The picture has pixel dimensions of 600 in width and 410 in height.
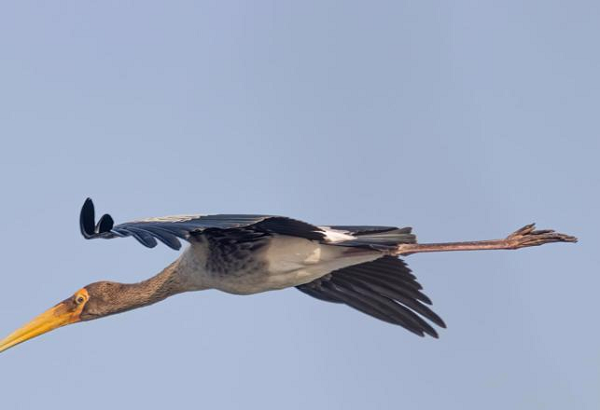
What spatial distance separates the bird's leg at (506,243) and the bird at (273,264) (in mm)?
11

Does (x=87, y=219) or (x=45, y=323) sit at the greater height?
(x=87, y=219)

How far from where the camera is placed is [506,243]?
656 inches

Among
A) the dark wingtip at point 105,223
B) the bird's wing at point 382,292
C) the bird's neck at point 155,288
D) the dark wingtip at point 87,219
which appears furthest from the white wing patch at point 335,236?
the dark wingtip at point 87,219

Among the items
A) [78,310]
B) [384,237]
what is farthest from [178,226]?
[78,310]

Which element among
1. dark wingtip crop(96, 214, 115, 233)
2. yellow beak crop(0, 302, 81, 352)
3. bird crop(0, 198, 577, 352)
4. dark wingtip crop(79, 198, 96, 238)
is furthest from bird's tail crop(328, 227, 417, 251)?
yellow beak crop(0, 302, 81, 352)

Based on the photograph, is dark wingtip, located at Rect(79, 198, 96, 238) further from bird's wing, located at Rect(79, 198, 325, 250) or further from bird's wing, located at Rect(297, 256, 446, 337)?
bird's wing, located at Rect(297, 256, 446, 337)

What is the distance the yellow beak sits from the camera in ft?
56.7

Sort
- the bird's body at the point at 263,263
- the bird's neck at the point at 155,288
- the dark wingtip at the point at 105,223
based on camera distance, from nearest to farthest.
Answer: the dark wingtip at the point at 105,223, the bird's body at the point at 263,263, the bird's neck at the point at 155,288

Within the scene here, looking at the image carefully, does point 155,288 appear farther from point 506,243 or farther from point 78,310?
point 506,243

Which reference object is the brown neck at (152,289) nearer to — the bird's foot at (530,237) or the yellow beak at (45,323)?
the yellow beak at (45,323)

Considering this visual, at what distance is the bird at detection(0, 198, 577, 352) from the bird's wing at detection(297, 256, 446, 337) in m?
0.01

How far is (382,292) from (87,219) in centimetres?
396

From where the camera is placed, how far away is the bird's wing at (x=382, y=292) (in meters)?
17.1

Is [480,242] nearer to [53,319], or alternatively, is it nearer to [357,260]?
[357,260]
